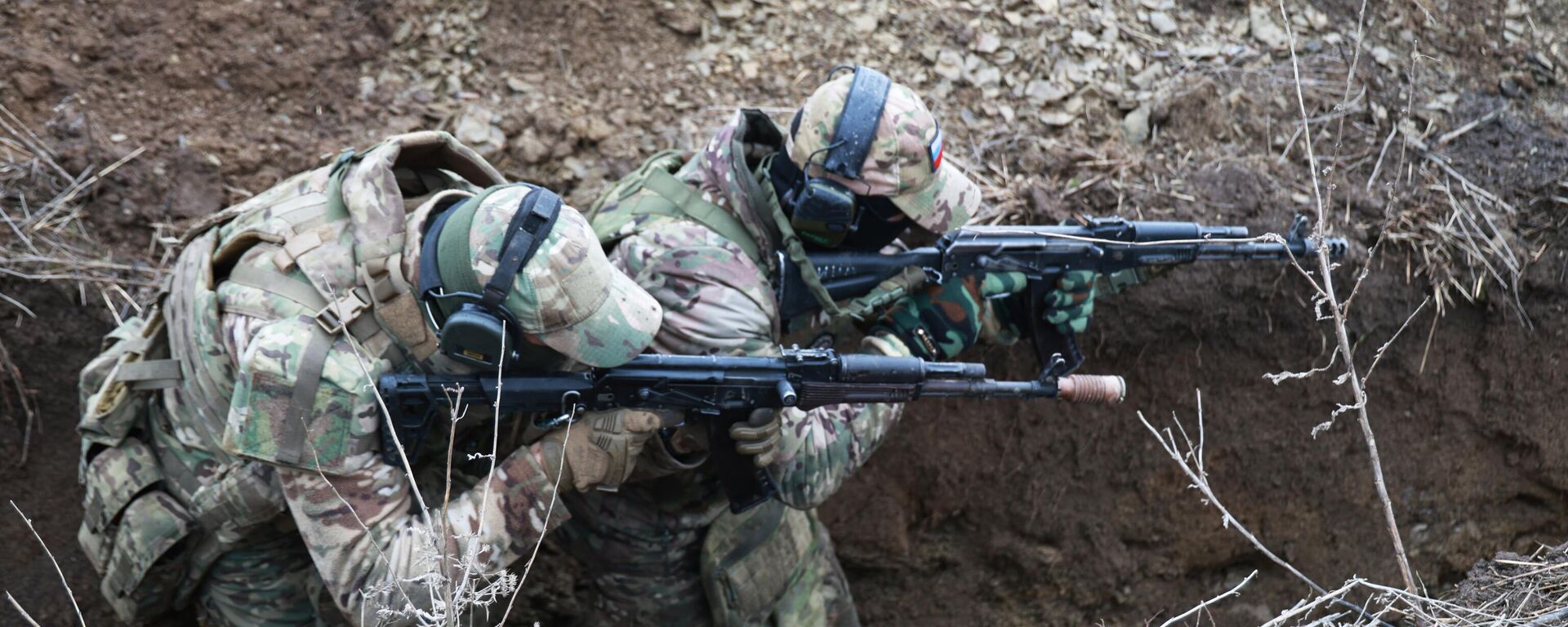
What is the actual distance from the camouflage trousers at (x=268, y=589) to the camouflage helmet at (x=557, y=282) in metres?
1.18

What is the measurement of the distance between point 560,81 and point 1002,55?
205 centimetres

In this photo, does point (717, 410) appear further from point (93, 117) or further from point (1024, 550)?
point (93, 117)

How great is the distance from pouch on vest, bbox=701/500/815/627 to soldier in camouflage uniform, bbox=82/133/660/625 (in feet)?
2.60

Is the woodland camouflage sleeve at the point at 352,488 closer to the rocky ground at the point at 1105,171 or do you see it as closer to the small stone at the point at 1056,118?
the rocky ground at the point at 1105,171

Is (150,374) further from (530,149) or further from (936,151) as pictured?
(936,151)

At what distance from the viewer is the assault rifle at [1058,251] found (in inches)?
184

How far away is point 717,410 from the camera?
13.2ft

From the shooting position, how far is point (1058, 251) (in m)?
4.80

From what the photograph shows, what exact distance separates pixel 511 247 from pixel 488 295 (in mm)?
136

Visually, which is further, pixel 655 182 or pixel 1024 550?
pixel 1024 550

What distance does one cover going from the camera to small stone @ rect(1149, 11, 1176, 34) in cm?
648

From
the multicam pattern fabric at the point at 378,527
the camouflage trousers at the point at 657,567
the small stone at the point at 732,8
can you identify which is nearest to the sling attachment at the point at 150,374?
the multicam pattern fabric at the point at 378,527

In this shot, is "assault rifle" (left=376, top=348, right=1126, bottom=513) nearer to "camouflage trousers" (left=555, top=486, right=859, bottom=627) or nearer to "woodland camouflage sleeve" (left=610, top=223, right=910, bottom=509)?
"woodland camouflage sleeve" (left=610, top=223, right=910, bottom=509)

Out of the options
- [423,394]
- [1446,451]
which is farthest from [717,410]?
[1446,451]
